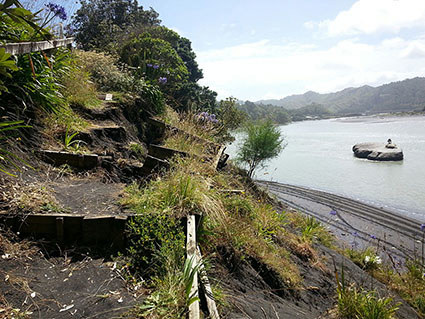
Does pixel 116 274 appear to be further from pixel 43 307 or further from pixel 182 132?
pixel 182 132

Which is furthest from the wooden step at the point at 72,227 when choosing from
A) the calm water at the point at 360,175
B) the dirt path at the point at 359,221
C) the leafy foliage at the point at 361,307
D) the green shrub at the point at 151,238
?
the calm water at the point at 360,175

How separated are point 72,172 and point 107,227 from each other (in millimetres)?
1399

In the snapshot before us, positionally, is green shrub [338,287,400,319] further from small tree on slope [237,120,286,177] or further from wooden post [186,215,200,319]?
small tree on slope [237,120,286,177]

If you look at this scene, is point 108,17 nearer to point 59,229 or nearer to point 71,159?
point 71,159

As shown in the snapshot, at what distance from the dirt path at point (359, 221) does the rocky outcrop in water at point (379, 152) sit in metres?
11.3

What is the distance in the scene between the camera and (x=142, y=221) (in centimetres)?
230

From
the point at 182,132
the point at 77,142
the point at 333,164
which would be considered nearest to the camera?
the point at 77,142

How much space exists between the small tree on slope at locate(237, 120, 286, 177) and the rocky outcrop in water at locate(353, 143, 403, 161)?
589 inches

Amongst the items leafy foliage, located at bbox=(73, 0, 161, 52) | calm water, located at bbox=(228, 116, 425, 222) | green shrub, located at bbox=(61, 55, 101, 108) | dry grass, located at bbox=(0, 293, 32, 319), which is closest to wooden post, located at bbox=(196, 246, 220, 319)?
dry grass, located at bbox=(0, 293, 32, 319)

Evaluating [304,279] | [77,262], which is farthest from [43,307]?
[304,279]

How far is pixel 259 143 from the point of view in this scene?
1248 cm

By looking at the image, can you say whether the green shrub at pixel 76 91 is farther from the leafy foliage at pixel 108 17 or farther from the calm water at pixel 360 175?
the leafy foliage at pixel 108 17

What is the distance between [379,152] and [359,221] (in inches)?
577

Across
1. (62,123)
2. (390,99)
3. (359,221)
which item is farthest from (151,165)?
(390,99)
